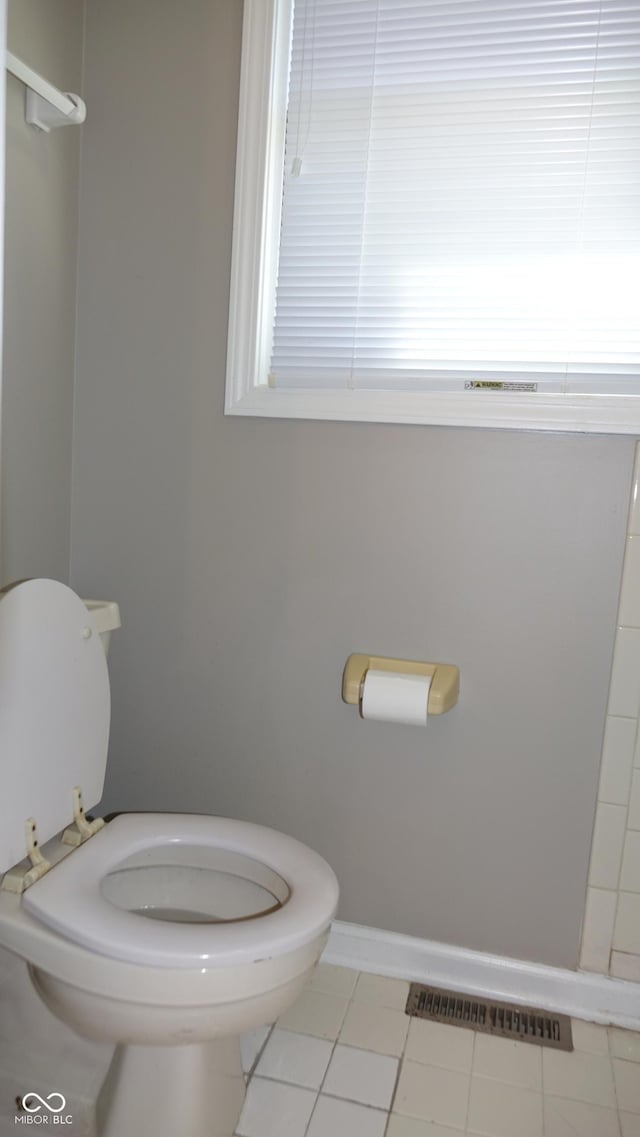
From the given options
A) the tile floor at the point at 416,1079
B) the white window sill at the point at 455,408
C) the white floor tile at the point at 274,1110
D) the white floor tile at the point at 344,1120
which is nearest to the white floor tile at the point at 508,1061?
the tile floor at the point at 416,1079

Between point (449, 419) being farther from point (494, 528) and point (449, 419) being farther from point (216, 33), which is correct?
point (216, 33)

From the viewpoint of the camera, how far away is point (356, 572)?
→ 1.57m

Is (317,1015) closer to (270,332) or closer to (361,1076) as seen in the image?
(361,1076)

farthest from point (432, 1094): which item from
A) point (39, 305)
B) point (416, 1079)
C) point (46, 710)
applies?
point (39, 305)

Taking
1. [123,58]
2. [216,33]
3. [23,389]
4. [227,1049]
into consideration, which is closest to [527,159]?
[216,33]

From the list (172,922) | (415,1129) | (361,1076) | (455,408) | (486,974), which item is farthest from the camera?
(486,974)

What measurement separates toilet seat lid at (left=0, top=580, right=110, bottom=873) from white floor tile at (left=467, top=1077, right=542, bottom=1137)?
852 mm

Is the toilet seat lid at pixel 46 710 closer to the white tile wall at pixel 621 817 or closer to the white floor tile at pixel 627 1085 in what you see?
the white tile wall at pixel 621 817

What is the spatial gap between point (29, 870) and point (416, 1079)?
0.80 m

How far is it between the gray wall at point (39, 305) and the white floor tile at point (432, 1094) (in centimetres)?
120

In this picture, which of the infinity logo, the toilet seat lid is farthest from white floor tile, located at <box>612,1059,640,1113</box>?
the toilet seat lid

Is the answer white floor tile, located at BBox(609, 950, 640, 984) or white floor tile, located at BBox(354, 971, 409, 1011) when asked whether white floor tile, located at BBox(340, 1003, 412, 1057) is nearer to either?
white floor tile, located at BBox(354, 971, 409, 1011)

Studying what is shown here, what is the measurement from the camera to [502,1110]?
131 cm

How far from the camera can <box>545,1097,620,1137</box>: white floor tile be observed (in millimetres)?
1263
